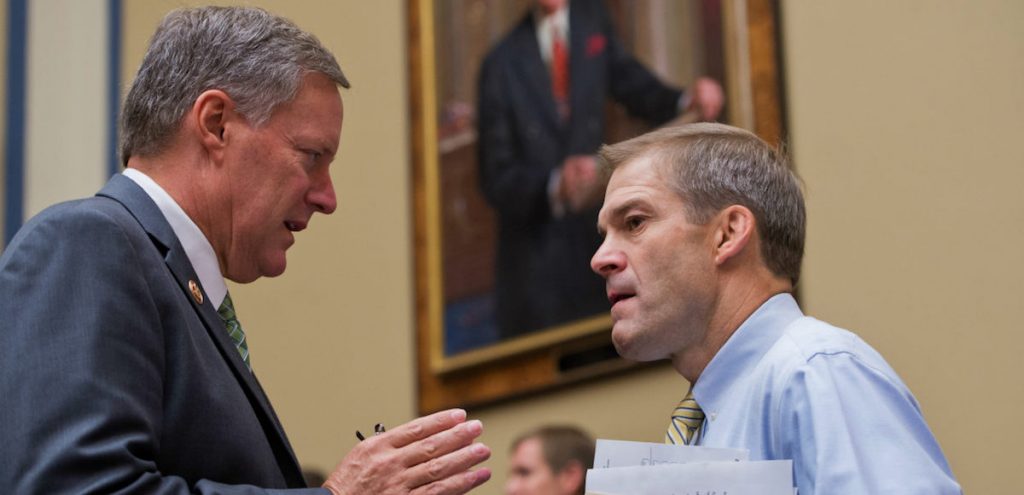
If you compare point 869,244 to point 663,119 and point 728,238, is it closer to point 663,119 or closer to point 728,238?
point 663,119

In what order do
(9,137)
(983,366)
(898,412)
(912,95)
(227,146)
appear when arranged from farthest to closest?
1. (9,137)
2. (912,95)
3. (983,366)
4. (227,146)
5. (898,412)

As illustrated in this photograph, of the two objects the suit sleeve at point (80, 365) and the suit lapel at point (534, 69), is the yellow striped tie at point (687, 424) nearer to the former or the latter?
the suit sleeve at point (80, 365)

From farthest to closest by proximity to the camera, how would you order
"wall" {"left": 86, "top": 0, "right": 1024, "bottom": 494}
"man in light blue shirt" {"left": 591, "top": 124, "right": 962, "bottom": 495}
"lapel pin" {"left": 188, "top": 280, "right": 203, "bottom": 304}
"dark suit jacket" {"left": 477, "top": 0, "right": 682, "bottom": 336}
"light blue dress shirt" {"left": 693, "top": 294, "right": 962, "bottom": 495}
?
"dark suit jacket" {"left": 477, "top": 0, "right": 682, "bottom": 336}, "wall" {"left": 86, "top": 0, "right": 1024, "bottom": 494}, "lapel pin" {"left": 188, "top": 280, "right": 203, "bottom": 304}, "man in light blue shirt" {"left": 591, "top": 124, "right": 962, "bottom": 495}, "light blue dress shirt" {"left": 693, "top": 294, "right": 962, "bottom": 495}

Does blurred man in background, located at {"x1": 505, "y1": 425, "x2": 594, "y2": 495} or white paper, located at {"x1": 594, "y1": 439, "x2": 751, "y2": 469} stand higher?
white paper, located at {"x1": 594, "y1": 439, "x2": 751, "y2": 469}

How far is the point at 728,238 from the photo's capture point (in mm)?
3506

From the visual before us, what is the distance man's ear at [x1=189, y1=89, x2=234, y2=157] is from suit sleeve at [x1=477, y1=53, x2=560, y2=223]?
4.70m

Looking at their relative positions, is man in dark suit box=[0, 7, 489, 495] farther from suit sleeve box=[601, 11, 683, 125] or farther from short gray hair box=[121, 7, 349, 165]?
suit sleeve box=[601, 11, 683, 125]

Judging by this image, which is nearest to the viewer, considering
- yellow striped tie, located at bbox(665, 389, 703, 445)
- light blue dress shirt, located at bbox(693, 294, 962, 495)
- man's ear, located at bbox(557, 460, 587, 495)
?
light blue dress shirt, located at bbox(693, 294, 962, 495)

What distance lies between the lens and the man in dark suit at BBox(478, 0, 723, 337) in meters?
7.85

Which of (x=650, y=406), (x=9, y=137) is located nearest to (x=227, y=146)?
(x=650, y=406)

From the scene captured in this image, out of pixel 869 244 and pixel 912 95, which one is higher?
pixel 912 95

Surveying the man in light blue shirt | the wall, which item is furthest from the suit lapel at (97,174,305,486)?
the wall

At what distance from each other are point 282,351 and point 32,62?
2.77 meters

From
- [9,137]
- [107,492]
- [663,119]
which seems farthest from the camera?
[9,137]
